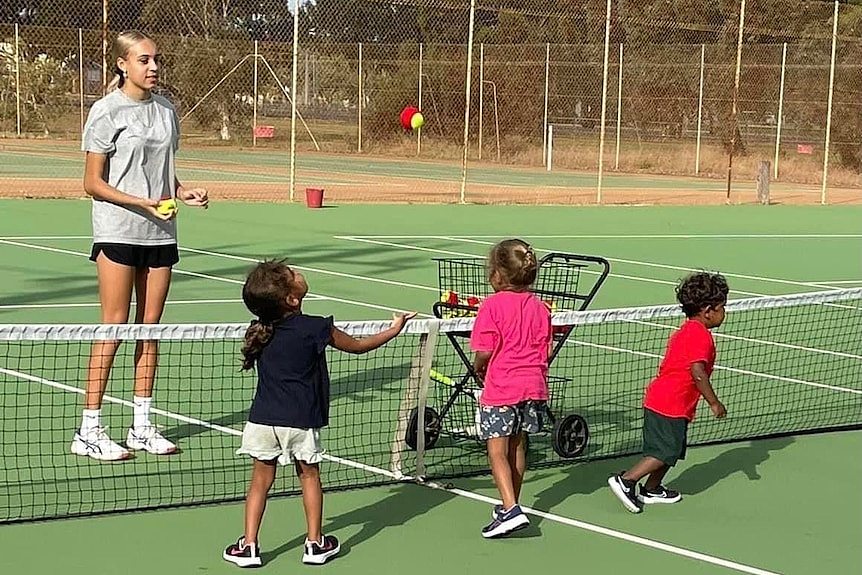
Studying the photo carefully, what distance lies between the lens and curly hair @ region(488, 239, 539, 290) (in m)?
5.18

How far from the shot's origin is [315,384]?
4.79 m

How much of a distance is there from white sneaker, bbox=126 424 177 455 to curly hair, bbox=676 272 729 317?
237 cm

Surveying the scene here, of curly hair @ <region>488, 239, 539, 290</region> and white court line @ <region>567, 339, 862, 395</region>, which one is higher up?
curly hair @ <region>488, 239, 539, 290</region>

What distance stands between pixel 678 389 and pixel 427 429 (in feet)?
4.03

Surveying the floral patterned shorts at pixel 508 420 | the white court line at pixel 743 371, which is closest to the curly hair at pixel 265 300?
the floral patterned shorts at pixel 508 420

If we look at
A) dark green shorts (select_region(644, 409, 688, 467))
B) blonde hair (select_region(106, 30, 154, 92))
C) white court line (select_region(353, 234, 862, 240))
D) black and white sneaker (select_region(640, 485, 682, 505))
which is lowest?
black and white sneaker (select_region(640, 485, 682, 505))

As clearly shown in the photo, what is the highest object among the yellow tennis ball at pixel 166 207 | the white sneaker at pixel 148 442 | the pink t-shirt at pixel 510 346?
the yellow tennis ball at pixel 166 207

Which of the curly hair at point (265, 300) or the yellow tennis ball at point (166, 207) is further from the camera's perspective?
the yellow tennis ball at point (166, 207)

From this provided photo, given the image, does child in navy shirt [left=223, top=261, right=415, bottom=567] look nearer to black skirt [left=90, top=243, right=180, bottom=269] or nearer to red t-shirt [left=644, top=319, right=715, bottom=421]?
black skirt [left=90, top=243, right=180, bottom=269]

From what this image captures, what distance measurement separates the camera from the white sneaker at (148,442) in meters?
6.22

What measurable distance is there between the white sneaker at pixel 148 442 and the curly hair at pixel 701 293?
7.78ft

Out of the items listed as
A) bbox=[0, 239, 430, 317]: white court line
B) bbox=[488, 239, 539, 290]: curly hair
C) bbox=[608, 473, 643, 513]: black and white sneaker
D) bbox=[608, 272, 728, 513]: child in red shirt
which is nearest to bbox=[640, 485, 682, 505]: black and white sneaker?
bbox=[608, 272, 728, 513]: child in red shirt

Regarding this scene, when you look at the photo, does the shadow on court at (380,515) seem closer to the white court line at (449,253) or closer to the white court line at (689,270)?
the white court line at (449,253)

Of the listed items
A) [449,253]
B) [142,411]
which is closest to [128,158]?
[142,411]
